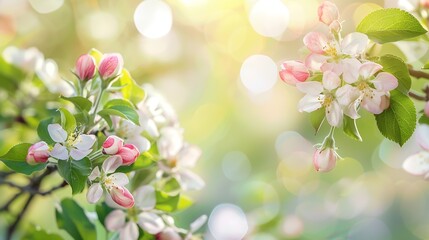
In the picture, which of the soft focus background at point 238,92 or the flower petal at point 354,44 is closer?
the flower petal at point 354,44

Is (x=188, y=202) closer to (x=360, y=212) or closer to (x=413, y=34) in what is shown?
(x=413, y=34)

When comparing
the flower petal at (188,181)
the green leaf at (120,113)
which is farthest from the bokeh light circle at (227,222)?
the green leaf at (120,113)

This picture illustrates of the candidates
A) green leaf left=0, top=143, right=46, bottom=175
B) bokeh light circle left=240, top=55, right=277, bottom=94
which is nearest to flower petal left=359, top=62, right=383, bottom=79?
green leaf left=0, top=143, right=46, bottom=175

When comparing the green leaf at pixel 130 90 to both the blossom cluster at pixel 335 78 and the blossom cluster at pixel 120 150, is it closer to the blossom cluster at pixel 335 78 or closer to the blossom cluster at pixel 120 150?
the blossom cluster at pixel 120 150

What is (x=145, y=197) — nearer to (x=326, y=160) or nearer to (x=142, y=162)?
(x=142, y=162)

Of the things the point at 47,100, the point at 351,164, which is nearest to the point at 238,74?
the point at 351,164
